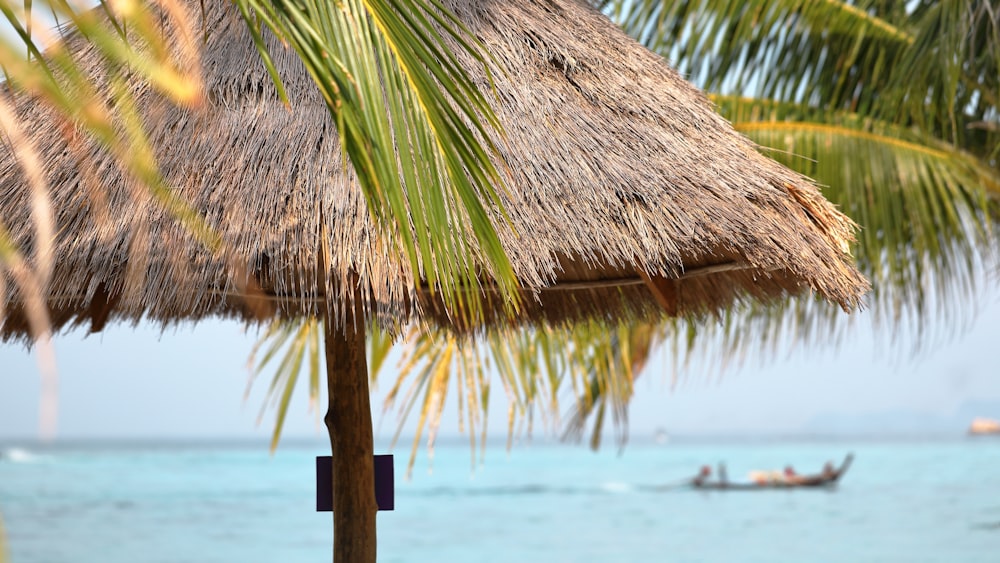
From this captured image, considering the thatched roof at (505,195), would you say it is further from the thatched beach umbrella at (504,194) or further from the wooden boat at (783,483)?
the wooden boat at (783,483)

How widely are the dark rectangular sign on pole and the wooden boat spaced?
19.1 metres

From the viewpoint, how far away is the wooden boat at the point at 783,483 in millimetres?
20688

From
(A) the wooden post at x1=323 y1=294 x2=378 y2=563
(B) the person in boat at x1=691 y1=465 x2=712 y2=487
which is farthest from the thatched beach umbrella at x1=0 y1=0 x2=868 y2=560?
(B) the person in boat at x1=691 y1=465 x2=712 y2=487

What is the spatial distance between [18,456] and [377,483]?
121ft

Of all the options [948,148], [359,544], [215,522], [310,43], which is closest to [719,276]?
[359,544]

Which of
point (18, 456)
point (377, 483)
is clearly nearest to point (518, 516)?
point (377, 483)

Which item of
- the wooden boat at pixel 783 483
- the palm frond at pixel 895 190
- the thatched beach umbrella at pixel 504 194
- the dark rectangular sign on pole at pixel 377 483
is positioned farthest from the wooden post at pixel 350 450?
the wooden boat at pixel 783 483

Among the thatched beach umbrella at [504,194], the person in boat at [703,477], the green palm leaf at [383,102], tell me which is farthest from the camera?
the person in boat at [703,477]

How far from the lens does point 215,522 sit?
55.9ft

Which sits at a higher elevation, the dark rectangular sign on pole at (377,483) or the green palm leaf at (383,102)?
the green palm leaf at (383,102)

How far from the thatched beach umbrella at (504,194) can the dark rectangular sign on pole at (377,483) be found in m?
0.53

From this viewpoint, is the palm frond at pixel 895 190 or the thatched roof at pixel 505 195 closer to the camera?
the thatched roof at pixel 505 195

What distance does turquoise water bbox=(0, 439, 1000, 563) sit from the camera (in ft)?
42.8

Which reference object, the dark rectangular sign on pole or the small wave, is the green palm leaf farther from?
the small wave
